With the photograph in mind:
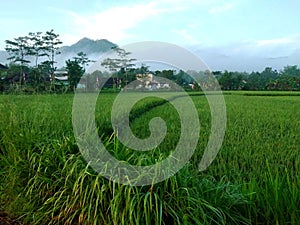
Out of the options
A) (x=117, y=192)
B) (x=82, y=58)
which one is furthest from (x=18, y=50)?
(x=117, y=192)

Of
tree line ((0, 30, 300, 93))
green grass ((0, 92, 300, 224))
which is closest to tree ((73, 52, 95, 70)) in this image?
tree line ((0, 30, 300, 93))

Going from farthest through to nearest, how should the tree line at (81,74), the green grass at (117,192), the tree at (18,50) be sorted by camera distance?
the tree at (18,50) < the tree line at (81,74) < the green grass at (117,192)

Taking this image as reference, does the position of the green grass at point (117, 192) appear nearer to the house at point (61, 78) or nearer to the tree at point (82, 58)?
the house at point (61, 78)

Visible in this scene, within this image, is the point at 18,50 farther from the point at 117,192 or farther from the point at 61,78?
the point at 117,192

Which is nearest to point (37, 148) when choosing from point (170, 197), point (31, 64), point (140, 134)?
point (170, 197)

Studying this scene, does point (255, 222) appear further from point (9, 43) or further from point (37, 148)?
point (9, 43)

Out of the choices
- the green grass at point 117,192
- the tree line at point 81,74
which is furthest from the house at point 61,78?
the green grass at point 117,192

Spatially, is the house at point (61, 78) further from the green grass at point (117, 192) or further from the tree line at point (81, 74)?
the green grass at point (117, 192)

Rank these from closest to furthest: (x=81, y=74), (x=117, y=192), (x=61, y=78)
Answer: (x=117, y=192)
(x=61, y=78)
(x=81, y=74)

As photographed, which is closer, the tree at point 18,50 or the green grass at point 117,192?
the green grass at point 117,192

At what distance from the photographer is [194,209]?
1.67 meters

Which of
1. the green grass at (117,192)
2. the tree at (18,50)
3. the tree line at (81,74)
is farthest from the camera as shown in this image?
the tree at (18,50)

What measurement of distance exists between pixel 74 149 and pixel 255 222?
1.35m

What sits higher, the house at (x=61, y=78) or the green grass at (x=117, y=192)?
the house at (x=61, y=78)
